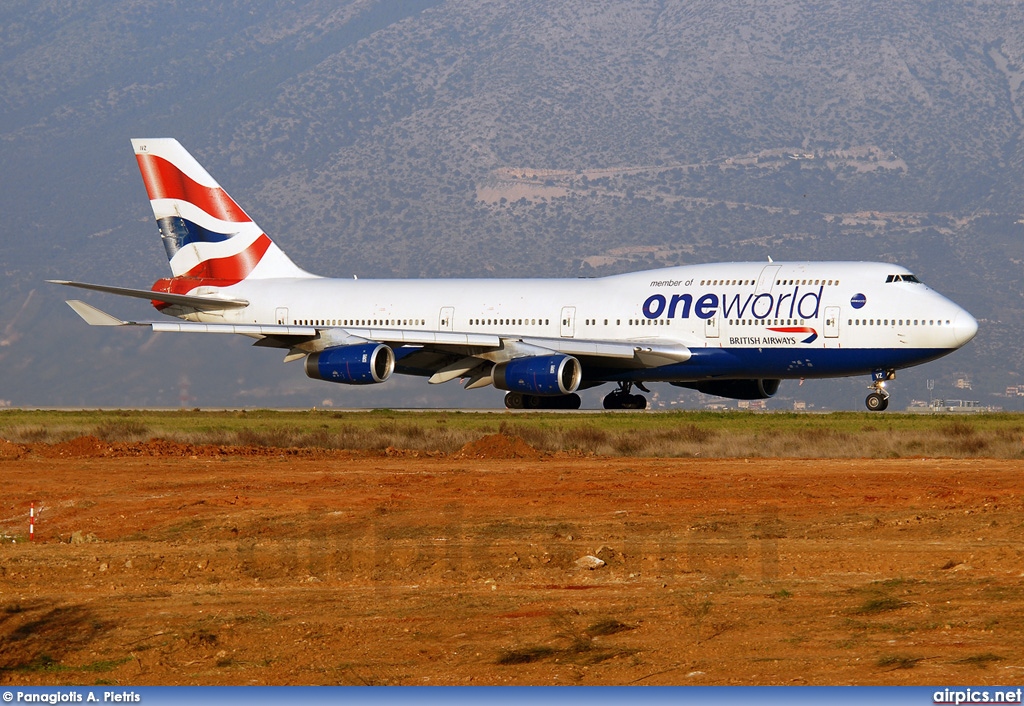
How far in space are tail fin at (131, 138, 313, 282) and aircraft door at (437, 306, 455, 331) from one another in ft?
19.6

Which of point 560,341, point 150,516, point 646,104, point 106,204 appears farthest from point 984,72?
point 150,516

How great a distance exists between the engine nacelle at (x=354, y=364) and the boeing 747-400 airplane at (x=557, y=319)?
0.14 feet

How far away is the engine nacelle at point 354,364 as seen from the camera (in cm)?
3819

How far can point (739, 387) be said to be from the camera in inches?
1649

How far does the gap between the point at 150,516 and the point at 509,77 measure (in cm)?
18416

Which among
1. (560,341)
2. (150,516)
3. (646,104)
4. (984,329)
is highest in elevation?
(646,104)

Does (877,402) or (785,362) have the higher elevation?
(785,362)

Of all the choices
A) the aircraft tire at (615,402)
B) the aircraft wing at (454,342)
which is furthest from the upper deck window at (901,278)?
the aircraft tire at (615,402)

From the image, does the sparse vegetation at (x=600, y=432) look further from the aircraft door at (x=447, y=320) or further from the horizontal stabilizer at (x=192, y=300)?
the horizontal stabilizer at (x=192, y=300)

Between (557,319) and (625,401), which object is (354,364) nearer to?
(557,319)

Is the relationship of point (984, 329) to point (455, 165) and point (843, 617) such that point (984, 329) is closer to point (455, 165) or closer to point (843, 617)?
point (455, 165)

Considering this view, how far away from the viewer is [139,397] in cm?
8544

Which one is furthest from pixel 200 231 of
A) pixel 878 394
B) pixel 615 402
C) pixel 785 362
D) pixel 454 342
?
pixel 878 394

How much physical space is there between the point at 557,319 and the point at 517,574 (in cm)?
2621
